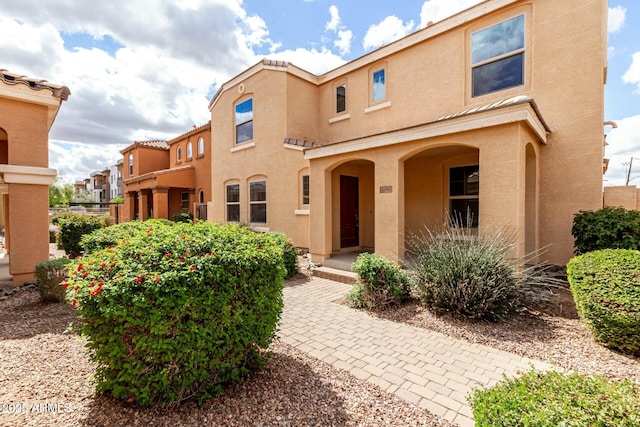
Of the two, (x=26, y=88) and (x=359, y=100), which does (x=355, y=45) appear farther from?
(x=26, y=88)

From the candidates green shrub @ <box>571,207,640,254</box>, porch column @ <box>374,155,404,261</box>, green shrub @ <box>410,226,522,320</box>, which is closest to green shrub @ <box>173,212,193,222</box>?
porch column @ <box>374,155,404,261</box>

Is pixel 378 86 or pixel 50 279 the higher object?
pixel 378 86

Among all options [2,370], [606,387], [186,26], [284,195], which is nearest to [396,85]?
[284,195]

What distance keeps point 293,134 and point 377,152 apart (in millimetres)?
5118

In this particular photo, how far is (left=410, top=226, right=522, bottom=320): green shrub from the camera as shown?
17.1 feet

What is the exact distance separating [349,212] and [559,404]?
949cm

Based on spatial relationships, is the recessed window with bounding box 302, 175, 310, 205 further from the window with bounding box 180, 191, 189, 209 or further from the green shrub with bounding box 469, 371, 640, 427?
the window with bounding box 180, 191, 189, 209

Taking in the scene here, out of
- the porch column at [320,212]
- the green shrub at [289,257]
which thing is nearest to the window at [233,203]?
the porch column at [320,212]

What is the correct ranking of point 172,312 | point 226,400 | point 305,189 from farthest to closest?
point 305,189
point 226,400
point 172,312

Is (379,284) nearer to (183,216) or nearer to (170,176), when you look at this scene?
(183,216)

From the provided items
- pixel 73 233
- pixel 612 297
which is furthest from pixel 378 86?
pixel 73 233

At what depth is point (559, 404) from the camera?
190cm

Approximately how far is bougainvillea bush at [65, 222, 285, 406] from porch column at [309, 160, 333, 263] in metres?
6.26

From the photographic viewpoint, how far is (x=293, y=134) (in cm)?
1230
